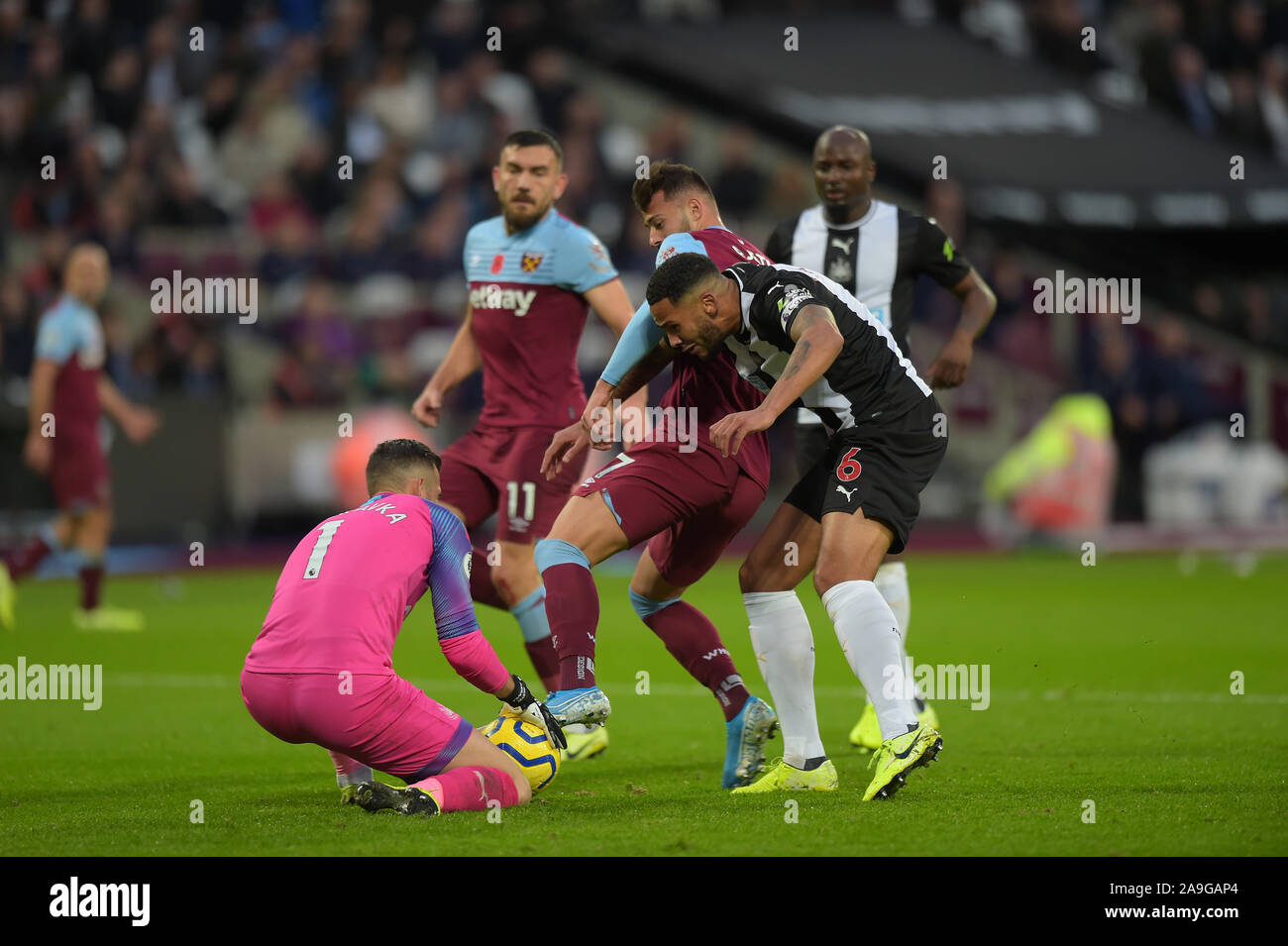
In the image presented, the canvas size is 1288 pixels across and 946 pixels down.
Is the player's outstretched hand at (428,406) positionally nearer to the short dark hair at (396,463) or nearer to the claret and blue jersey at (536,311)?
the claret and blue jersey at (536,311)

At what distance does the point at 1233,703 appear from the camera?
809 centimetres

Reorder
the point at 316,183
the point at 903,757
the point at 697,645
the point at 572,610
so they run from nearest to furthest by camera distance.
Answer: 1. the point at 903,757
2. the point at 572,610
3. the point at 697,645
4. the point at 316,183

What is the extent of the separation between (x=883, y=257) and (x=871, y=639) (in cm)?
229

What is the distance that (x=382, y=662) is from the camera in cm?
549

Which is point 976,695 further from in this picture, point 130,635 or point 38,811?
point 130,635

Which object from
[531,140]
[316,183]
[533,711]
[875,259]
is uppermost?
[316,183]

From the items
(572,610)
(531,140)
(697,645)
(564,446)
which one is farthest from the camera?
(531,140)

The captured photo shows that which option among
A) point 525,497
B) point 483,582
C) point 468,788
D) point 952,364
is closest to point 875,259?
point 952,364

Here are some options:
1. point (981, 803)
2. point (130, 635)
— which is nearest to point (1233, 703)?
point (981, 803)

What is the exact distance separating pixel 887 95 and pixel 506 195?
1662 centimetres

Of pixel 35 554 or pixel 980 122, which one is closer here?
pixel 35 554

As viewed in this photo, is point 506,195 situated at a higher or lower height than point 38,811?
higher

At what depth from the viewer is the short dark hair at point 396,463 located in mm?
5828

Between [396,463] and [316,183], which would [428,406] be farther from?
[316,183]
